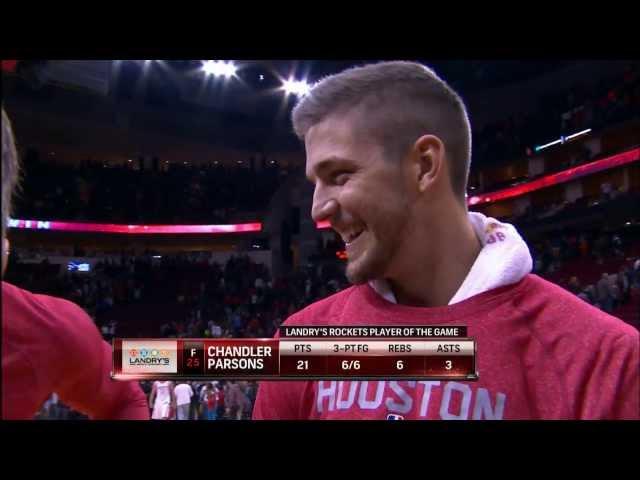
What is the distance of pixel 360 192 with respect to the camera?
5.56 ft

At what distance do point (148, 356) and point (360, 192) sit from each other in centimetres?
83

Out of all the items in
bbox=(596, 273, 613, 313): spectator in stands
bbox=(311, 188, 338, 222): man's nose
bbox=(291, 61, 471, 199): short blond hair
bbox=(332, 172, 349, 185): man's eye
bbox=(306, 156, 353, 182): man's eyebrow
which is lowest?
bbox=(596, 273, 613, 313): spectator in stands

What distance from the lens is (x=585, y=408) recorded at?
153 cm

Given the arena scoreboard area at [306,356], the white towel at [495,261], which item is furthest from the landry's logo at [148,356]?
the white towel at [495,261]

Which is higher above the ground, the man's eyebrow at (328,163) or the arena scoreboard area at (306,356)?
the man's eyebrow at (328,163)

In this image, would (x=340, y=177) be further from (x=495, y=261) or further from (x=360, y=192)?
(x=495, y=261)

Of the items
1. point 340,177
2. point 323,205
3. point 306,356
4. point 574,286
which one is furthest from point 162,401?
point 574,286

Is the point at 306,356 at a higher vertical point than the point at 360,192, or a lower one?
lower

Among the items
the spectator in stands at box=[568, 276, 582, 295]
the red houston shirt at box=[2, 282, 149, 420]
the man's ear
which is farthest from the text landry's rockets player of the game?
the red houston shirt at box=[2, 282, 149, 420]

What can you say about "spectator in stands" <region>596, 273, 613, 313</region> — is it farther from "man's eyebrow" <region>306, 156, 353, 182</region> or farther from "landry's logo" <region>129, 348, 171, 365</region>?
"landry's logo" <region>129, 348, 171, 365</region>

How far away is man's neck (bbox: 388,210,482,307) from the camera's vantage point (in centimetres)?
165

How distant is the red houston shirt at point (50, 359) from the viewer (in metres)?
1.55

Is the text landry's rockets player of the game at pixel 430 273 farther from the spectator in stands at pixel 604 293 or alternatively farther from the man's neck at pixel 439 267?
the spectator in stands at pixel 604 293
